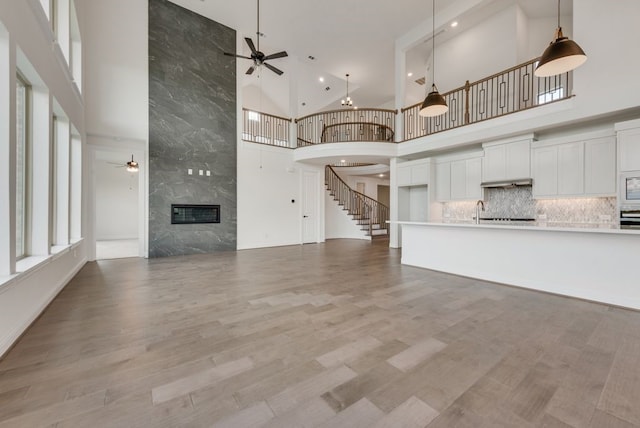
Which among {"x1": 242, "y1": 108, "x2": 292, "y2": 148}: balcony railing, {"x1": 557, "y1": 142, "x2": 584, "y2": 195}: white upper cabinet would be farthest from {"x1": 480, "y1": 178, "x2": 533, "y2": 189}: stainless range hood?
{"x1": 242, "y1": 108, "x2": 292, "y2": 148}: balcony railing

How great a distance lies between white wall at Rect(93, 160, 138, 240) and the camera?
36.1 feet

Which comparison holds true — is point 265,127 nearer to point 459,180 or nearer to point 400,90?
point 400,90

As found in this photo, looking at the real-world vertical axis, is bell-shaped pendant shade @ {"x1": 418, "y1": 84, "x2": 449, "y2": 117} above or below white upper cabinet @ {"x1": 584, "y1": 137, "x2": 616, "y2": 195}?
above

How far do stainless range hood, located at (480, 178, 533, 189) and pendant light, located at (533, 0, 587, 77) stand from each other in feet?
9.98

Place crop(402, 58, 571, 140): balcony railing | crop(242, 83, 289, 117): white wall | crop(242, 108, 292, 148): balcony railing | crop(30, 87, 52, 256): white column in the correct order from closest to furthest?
1. crop(30, 87, 52, 256): white column
2. crop(402, 58, 571, 140): balcony railing
3. crop(242, 108, 292, 148): balcony railing
4. crop(242, 83, 289, 117): white wall

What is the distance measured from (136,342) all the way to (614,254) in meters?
5.23

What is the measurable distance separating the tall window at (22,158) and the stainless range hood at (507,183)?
794cm

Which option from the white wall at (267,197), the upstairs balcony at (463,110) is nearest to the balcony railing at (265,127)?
the upstairs balcony at (463,110)

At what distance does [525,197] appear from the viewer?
6191 mm

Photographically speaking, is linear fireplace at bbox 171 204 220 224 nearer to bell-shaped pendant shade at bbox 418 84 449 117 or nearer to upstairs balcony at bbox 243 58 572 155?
upstairs balcony at bbox 243 58 572 155

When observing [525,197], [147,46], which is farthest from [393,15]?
[147,46]

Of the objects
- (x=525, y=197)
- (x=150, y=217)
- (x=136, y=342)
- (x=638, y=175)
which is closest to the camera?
(x=136, y=342)

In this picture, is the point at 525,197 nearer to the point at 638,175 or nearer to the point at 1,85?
the point at 638,175

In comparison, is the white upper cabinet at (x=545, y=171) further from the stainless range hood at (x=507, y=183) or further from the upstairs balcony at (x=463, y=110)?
the upstairs balcony at (x=463, y=110)
